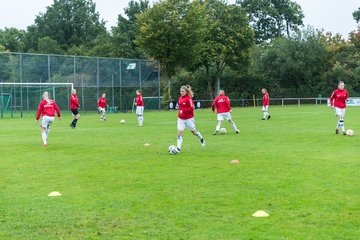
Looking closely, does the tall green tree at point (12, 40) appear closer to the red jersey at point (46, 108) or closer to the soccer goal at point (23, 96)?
the soccer goal at point (23, 96)

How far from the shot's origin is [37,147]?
710 inches

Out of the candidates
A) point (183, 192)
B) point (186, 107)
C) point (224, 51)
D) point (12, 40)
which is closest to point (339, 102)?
point (186, 107)

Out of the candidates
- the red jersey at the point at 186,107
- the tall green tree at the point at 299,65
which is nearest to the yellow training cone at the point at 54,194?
the red jersey at the point at 186,107

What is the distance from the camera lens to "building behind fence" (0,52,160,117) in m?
43.8

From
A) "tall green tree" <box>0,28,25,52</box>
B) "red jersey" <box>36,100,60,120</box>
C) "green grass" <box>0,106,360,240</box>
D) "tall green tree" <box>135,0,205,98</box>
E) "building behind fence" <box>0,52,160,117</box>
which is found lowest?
"green grass" <box>0,106,360,240</box>

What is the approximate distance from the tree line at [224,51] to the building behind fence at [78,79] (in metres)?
2.04

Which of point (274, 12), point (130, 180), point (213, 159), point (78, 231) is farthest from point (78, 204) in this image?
point (274, 12)

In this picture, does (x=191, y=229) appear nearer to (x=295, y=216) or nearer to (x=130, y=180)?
(x=295, y=216)

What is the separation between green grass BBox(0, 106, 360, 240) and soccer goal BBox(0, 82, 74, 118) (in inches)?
1084

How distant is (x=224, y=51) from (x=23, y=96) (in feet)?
77.1

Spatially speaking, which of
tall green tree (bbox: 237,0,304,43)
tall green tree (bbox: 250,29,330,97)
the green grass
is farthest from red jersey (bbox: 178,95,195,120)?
tall green tree (bbox: 237,0,304,43)

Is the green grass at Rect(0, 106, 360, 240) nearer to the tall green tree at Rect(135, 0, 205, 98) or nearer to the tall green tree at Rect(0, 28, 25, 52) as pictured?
the tall green tree at Rect(135, 0, 205, 98)

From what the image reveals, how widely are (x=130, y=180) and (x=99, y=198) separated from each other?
1.82 meters

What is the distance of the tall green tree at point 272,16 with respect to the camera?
9094 cm
